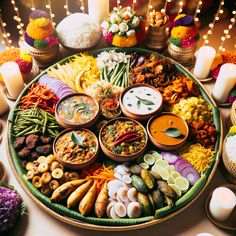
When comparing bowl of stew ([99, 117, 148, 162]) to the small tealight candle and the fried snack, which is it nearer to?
the fried snack

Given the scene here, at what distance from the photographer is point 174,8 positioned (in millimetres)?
4352

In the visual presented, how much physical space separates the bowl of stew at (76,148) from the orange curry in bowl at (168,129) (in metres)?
0.50

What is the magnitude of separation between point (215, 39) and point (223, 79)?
1.46 meters

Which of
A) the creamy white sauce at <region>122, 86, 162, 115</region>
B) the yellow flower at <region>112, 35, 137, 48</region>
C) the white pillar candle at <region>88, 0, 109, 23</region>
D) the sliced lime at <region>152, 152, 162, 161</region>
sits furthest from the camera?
the white pillar candle at <region>88, 0, 109, 23</region>

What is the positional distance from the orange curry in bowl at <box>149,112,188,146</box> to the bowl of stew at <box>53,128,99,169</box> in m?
0.50

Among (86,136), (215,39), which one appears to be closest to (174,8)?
(215,39)

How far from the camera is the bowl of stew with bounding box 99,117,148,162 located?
2.52 metres

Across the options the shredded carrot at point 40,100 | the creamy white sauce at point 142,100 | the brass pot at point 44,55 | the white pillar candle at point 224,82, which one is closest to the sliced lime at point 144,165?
the creamy white sauce at point 142,100

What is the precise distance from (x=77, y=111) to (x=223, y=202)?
1370 millimetres

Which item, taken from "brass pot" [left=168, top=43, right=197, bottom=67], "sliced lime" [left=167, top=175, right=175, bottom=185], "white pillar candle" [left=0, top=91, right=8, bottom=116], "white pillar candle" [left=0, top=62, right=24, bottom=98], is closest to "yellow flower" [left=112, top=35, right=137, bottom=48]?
"brass pot" [left=168, top=43, right=197, bottom=67]

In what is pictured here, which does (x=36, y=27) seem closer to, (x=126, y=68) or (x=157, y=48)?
(x=126, y=68)

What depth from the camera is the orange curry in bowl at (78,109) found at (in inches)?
108

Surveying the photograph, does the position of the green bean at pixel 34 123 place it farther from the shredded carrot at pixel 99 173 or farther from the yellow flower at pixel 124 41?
the yellow flower at pixel 124 41

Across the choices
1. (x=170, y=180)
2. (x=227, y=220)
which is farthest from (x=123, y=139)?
(x=227, y=220)
